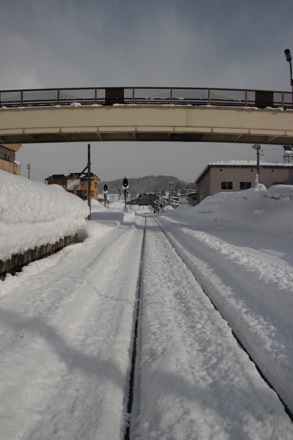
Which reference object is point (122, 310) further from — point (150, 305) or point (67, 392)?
point (67, 392)

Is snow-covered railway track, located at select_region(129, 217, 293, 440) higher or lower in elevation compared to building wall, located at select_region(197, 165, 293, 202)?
lower

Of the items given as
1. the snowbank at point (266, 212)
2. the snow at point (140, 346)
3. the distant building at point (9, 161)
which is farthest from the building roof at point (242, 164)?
the snow at point (140, 346)

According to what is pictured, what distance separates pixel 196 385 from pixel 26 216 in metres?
4.16

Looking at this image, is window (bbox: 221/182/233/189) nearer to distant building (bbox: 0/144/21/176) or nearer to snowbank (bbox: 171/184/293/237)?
snowbank (bbox: 171/184/293/237)

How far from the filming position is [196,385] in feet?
7.47

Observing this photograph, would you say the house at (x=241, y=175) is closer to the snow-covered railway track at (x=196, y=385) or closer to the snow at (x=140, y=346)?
the snow at (x=140, y=346)

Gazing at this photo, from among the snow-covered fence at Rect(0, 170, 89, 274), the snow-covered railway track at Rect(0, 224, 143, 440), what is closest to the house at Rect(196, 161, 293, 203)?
the snow-covered fence at Rect(0, 170, 89, 274)

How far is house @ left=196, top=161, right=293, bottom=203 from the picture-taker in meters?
49.9

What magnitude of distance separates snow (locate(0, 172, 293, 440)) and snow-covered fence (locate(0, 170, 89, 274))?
36 millimetres

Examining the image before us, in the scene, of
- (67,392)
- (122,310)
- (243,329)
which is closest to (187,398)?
(67,392)

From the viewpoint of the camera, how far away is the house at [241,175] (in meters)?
49.9

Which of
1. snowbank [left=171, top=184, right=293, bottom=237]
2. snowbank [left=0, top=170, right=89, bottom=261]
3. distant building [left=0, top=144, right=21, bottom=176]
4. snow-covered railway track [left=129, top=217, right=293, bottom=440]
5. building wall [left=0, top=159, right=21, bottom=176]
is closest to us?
snow-covered railway track [left=129, top=217, right=293, bottom=440]

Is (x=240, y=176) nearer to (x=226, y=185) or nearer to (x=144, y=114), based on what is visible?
(x=226, y=185)

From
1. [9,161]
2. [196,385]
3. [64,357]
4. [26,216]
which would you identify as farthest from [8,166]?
[196,385]
